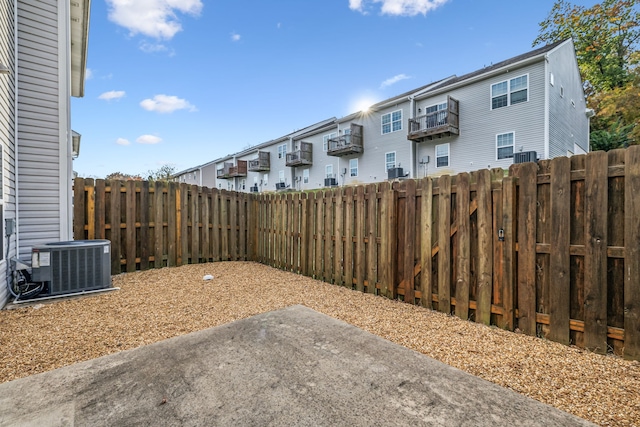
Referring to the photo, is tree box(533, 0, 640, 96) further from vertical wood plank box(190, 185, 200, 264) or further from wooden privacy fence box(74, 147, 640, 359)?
vertical wood plank box(190, 185, 200, 264)

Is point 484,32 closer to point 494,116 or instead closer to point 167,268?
point 494,116

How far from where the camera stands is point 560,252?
275 centimetres

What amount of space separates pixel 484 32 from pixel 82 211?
1890 centimetres

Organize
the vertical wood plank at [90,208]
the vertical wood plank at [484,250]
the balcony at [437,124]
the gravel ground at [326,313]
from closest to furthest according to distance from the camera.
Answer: the gravel ground at [326,313]
the vertical wood plank at [484,250]
the vertical wood plank at [90,208]
the balcony at [437,124]

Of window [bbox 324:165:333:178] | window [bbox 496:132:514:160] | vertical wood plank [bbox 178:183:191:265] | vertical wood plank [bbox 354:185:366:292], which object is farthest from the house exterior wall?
window [bbox 324:165:333:178]

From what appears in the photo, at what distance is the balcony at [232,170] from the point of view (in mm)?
30891

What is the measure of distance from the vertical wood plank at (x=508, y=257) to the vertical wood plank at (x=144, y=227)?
6.52 metres

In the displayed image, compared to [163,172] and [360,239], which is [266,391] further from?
[163,172]

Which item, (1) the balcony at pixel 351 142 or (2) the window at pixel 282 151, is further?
(2) the window at pixel 282 151

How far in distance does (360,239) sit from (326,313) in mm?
1470

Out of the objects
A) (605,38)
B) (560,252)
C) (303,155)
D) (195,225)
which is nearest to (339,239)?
(560,252)

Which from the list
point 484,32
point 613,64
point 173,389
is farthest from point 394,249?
point 613,64

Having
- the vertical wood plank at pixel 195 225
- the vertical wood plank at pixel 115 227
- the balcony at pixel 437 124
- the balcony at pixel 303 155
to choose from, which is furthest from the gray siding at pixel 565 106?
the vertical wood plank at pixel 115 227

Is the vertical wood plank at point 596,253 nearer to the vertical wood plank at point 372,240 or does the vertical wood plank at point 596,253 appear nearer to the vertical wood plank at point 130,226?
the vertical wood plank at point 372,240
